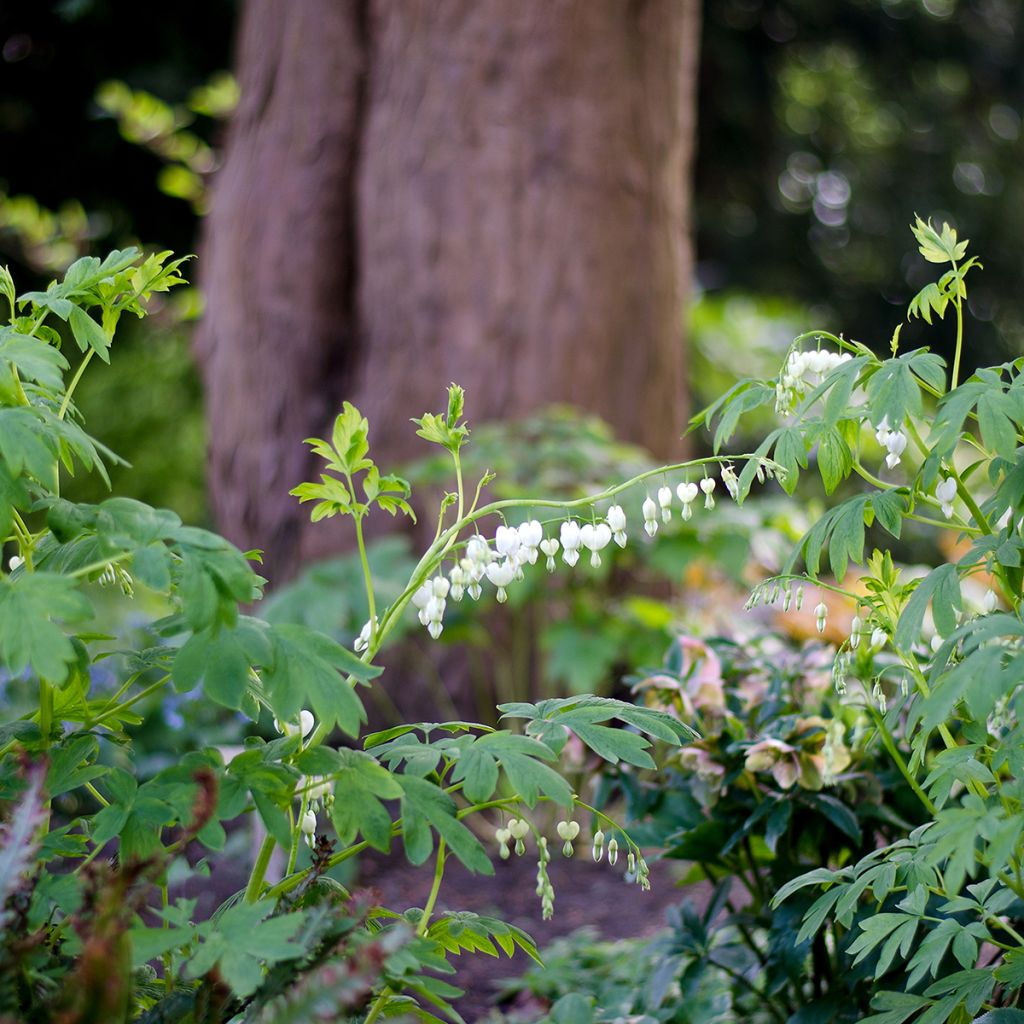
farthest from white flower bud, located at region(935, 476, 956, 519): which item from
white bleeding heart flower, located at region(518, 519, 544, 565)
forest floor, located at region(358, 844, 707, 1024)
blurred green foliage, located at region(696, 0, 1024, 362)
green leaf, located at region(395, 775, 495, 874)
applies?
blurred green foliage, located at region(696, 0, 1024, 362)

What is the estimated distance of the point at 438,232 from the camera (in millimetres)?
4125

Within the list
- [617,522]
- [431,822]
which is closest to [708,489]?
[617,522]

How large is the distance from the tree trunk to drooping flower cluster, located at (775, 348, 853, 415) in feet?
8.53

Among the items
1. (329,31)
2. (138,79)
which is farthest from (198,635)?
(138,79)

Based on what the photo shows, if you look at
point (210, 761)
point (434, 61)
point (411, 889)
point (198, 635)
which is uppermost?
point (434, 61)

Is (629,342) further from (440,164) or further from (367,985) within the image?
(367,985)

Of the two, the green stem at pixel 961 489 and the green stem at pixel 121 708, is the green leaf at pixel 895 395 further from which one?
the green stem at pixel 121 708

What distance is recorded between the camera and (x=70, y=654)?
40.5 inches

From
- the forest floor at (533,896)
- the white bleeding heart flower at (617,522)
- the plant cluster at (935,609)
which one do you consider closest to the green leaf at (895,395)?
the plant cluster at (935,609)

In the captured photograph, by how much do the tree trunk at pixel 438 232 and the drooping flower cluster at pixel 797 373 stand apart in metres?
2.60

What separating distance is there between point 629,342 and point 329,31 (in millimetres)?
1682

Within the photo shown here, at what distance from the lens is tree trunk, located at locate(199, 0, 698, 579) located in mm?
4102

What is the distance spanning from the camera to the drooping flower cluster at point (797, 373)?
1.41 m

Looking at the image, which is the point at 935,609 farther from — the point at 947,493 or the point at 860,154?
the point at 860,154
